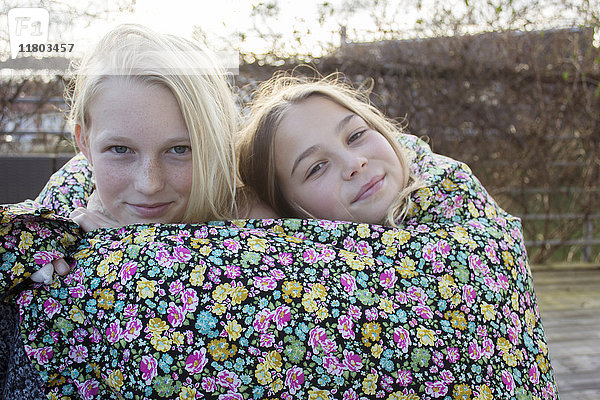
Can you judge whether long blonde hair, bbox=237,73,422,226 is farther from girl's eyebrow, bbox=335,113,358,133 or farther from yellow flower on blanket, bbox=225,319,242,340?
yellow flower on blanket, bbox=225,319,242,340

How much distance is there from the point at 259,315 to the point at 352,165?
557mm

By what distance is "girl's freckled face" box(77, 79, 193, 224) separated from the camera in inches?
46.8

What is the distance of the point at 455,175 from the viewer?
1.50m

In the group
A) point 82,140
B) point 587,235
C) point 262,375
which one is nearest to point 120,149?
point 82,140

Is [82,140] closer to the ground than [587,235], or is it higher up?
higher up

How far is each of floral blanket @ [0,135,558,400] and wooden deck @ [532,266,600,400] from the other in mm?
1133

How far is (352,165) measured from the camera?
146cm

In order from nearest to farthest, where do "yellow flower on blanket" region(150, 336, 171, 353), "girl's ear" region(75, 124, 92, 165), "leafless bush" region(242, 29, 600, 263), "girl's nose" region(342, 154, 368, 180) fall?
"yellow flower on blanket" region(150, 336, 171, 353) → "girl's ear" region(75, 124, 92, 165) → "girl's nose" region(342, 154, 368, 180) → "leafless bush" region(242, 29, 600, 263)

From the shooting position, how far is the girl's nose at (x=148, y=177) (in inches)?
47.5

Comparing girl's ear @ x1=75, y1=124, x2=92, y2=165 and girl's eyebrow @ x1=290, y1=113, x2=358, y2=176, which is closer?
girl's ear @ x1=75, y1=124, x2=92, y2=165

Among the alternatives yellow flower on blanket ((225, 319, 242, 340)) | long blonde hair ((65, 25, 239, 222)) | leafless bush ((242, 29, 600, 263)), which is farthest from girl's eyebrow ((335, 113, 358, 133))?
leafless bush ((242, 29, 600, 263))

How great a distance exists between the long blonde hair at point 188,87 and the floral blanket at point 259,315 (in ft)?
0.38

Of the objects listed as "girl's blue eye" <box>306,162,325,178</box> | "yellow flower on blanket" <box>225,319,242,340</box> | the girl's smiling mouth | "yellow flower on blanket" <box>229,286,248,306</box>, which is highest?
"girl's blue eye" <box>306,162,325,178</box>

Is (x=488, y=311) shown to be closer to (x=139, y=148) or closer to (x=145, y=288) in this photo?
(x=145, y=288)
